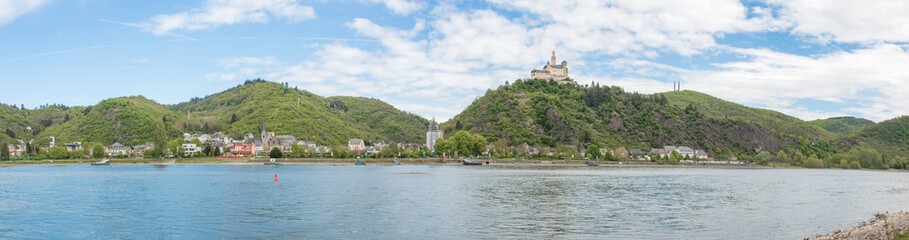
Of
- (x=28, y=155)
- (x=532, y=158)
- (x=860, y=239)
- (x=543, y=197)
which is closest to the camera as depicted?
(x=860, y=239)

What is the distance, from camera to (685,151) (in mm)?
153250

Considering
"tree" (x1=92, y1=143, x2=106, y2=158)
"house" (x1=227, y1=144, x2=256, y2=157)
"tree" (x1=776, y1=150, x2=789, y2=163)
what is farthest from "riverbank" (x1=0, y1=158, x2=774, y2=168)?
"tree" (x1=776, y1=150, x2=789, y2=163)

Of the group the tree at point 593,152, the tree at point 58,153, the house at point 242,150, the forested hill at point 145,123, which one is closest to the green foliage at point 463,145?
the tree at point 593,152

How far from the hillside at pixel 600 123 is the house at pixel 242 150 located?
5928cm

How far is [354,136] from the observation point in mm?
186500

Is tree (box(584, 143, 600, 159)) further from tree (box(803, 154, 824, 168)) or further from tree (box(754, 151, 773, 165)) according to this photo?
tree (box(803, 154, 824, 168))

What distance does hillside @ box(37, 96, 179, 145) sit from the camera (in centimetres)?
14988

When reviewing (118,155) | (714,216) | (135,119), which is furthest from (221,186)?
(135,119)

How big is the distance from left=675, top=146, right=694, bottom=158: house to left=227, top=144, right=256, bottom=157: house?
106 meters

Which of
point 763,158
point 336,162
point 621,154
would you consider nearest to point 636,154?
point 621,154

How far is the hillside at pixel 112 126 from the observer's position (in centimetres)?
14988

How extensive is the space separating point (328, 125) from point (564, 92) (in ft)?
253

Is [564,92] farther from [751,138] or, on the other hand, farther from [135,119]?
[135,119]

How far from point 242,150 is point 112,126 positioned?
43688 mm
